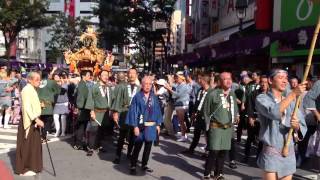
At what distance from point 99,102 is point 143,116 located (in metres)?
2.72

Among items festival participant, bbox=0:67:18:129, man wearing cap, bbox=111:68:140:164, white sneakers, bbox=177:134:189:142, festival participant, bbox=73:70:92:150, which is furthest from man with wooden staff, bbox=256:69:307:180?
festival participant, bbox=0:67:18:129

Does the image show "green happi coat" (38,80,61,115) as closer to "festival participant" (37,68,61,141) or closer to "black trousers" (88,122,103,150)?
"festival participant" (37,68,61,141)

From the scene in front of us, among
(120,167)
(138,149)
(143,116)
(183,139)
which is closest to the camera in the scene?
(143,116)

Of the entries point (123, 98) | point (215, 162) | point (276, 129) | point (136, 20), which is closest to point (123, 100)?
point (123, 98)

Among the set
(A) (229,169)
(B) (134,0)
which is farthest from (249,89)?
(B) (134,0)

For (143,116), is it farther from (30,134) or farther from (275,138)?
(275,138)

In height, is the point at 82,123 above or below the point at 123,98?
below

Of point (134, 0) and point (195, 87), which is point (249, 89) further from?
point (134, 0)

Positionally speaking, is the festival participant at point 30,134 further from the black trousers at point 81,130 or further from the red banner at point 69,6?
the red banner at point 69,6

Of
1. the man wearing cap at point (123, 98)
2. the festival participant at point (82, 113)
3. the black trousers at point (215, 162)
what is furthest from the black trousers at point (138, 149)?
the festival participant at point (82, 113)

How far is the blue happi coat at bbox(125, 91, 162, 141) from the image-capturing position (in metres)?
8.91

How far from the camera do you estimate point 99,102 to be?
452 inches

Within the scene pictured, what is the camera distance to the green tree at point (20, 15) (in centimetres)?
3634

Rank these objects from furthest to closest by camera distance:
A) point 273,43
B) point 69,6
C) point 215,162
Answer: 1. point 69,6
2. point 273,43
3. point 215,162
